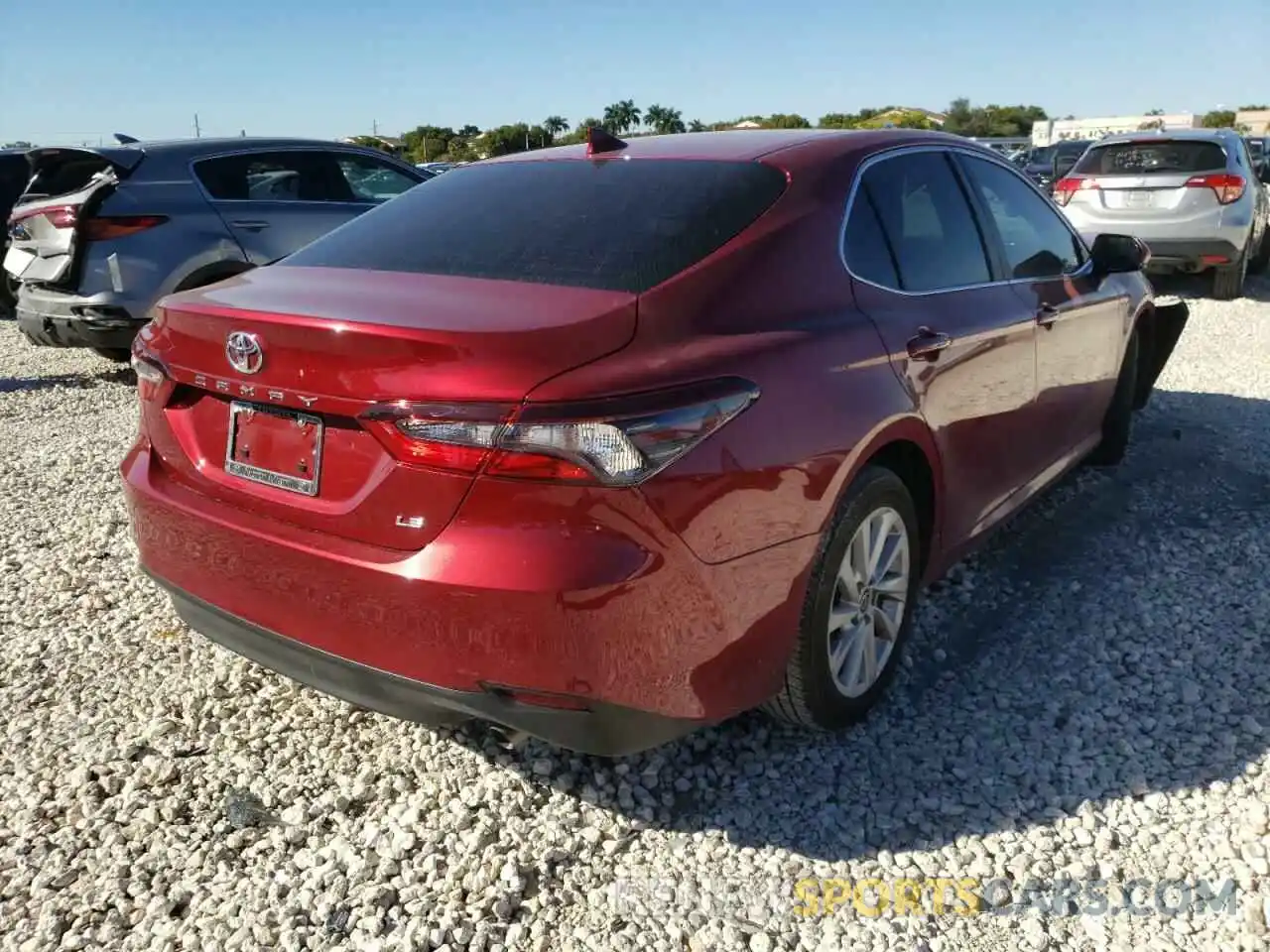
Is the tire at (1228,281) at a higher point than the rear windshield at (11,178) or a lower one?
lower

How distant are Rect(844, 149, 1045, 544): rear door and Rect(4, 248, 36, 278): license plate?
6.25m

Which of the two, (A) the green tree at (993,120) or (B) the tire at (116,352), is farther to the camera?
(A) the green tree at (993,120)

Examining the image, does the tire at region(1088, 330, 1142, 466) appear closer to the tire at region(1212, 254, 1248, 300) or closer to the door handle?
the door handle

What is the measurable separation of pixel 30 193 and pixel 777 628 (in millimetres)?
6978

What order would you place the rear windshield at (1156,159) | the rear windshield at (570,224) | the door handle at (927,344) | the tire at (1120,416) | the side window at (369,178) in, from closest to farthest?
the rear windshield at (570,224) < the door handle at (927,344) < the tire at (1120,416) < the side window at (369,178) < the rear windshield at (1156,159)

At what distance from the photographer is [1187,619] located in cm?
354

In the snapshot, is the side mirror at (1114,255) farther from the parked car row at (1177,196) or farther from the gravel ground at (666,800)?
the parked car row at (1177,196)

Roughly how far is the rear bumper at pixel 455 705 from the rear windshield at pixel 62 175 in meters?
5.80

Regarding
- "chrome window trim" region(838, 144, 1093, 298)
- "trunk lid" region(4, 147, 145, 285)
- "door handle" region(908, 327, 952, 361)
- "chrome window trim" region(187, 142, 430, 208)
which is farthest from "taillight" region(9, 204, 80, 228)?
"door handle" region(908, 327, 952, 361)

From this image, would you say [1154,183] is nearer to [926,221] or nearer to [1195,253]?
[1195,253]

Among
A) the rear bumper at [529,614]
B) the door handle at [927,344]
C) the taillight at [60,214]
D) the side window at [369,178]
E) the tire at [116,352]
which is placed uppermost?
the side window at [369,178]

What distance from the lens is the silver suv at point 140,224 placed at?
656 centimetres

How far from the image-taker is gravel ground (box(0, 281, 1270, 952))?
89.4 inches

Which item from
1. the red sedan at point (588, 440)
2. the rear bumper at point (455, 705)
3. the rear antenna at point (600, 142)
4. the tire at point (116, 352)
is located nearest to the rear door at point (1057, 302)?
the red sedan at point (588, 440)
